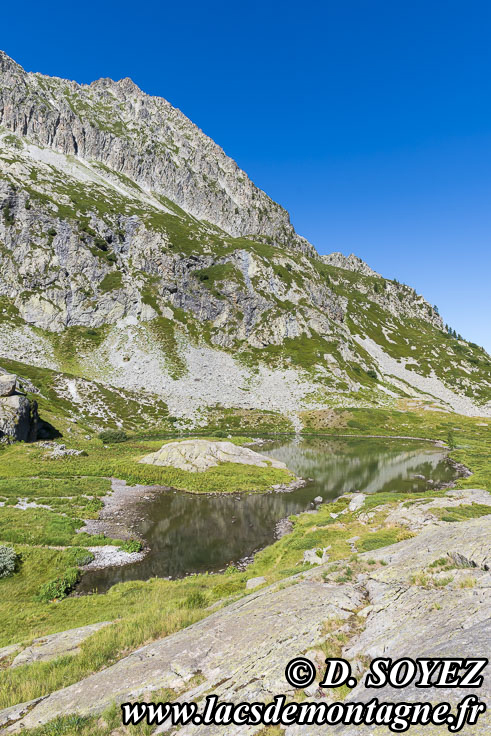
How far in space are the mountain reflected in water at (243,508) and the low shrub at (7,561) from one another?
497 centimetres

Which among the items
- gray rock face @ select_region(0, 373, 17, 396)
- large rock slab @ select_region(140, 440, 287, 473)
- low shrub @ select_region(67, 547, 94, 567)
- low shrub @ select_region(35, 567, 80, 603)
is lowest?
low shrub @ select_region(67, 547, 94, 567)

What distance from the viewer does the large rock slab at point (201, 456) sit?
186 ft

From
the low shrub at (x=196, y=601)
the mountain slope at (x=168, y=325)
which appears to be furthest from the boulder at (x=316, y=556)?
the mountain slope at (x=168, y=325)

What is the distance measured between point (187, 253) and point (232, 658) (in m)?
198

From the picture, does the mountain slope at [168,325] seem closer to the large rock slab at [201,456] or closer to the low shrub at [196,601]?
the large rock slab at [201,456]

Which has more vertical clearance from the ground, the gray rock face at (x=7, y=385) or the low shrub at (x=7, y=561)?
the gray rock face at (x=7, y=385)

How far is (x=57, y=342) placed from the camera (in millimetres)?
137750

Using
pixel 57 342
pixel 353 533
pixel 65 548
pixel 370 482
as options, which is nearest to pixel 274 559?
pixel 353 533

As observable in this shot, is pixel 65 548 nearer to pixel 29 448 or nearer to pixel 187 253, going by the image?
pixel 29 448

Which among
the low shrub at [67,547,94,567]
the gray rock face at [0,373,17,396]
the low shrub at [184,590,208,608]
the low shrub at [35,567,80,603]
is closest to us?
the low shrub at [184,590,208,608]

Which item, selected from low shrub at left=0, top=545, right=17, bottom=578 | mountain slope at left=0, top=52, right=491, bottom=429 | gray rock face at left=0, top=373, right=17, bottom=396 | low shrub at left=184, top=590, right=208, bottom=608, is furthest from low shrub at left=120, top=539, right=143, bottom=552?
mountain slope at left=0, top=52, right=491, bottom=429

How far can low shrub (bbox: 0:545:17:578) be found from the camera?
23.5 m

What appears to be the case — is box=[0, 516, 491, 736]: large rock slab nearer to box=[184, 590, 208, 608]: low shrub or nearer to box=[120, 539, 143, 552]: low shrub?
box=[184, 590, 208, 608]: low shrub

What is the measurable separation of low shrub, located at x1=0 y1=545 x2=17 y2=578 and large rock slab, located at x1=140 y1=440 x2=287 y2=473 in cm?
3112
